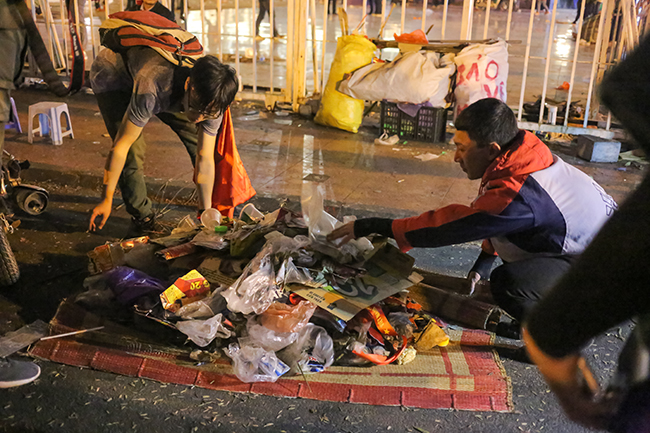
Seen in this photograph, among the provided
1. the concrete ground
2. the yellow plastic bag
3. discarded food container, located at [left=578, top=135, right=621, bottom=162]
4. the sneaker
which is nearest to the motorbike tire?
the concrete ground

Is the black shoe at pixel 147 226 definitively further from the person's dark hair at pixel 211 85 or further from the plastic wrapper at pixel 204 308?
the plastic wrapper at pixel 204 308

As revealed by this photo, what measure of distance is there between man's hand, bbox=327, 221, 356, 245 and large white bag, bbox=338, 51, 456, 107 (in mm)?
3582

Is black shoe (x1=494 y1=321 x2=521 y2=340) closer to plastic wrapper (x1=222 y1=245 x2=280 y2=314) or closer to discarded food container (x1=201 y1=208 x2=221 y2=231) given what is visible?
plastic wrapper (x1=222 y1=245 x2=280 y2=314)

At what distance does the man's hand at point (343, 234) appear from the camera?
2576 mm

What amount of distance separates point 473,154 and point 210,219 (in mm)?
1467

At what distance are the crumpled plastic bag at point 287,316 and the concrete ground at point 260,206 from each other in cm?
31

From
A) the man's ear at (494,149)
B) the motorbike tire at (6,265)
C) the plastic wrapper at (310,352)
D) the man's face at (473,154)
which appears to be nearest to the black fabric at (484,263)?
the man's face at (473,154)

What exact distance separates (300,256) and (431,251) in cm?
Result: 135

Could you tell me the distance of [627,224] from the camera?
0.91m

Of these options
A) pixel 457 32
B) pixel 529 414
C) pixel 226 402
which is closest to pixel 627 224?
pixel 529 414

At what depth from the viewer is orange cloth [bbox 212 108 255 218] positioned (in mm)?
3590

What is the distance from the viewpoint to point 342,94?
650 centimetres

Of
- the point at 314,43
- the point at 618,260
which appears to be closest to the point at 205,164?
the point at 618,260

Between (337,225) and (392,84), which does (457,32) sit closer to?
(392,84)
